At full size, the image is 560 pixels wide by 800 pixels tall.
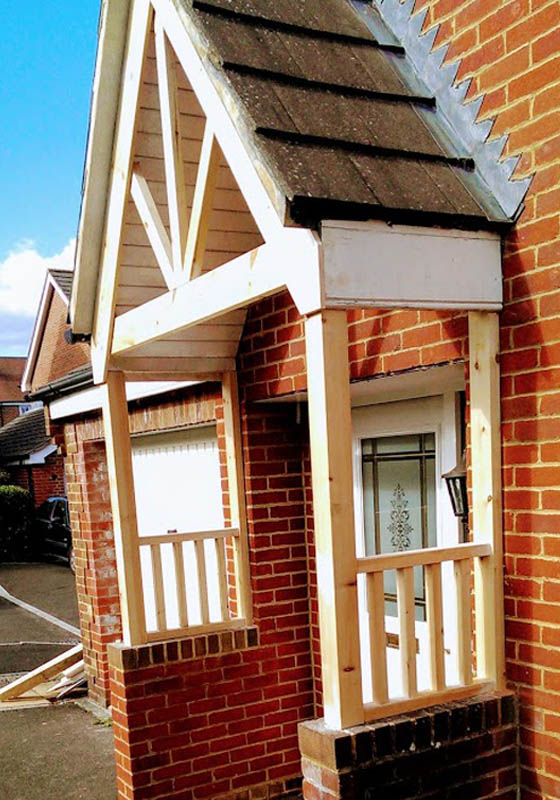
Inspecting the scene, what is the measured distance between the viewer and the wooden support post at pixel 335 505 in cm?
229

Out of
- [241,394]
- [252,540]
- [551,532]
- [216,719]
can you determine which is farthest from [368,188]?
[216,719]

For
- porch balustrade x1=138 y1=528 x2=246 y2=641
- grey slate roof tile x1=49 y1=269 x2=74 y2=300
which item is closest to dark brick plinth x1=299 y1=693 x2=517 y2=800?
porch balustrade x1=138 y1=528 x2=246 y2=641

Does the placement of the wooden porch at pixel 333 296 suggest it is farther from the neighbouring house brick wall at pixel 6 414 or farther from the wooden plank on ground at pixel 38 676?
the neighbouring house brick wall at pixel 6 414

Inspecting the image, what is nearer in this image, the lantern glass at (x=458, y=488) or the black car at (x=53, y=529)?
the lantern glass at (x=458, y=488)

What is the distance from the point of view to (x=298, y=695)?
4469 millimetres

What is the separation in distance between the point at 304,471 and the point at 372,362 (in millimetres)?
1420

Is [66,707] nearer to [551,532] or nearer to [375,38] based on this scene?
[551,532]

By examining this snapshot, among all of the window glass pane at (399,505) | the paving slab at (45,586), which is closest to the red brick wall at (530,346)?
the window glass pane at (399,505)

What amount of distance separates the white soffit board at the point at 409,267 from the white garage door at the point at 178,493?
9.81 feet

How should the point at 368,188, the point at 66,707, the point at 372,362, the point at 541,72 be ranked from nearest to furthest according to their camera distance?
the point at 368,188, the point at 541,72, the point at 372,362, the point at 66,707

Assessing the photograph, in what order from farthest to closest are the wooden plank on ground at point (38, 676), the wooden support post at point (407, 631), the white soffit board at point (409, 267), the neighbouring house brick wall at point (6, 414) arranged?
the neighbouring house brick wall at point (6, 414), the wooden plank on ground at point (38, 676), the wooden support post at point (407, 631), the white soffit board at point (409, 267)

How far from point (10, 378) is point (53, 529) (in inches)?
942

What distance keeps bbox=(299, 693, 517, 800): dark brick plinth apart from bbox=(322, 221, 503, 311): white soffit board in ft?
4.86

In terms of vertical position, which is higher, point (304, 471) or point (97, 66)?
point (97, 66)
